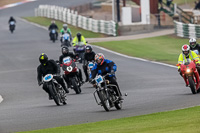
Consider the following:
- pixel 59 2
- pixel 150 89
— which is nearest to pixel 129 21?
pixel 59 2

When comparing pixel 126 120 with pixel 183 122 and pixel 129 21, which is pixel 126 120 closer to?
pixel 183 122

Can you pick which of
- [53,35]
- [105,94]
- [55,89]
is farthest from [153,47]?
[105,94]

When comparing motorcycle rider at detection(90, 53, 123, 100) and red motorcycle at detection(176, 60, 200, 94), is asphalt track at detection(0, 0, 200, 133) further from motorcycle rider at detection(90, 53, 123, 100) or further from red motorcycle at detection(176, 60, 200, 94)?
motorcycle rider at detection(90, 53, 123, 100)

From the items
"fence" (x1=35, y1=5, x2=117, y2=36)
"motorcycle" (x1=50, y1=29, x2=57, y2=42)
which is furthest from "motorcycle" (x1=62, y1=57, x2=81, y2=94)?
"fence" (x1=35, y1=5, x2=117, y2=36)

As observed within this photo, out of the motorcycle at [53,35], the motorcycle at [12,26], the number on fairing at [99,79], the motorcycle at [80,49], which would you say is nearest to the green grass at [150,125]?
the number on fairing at [99,79]

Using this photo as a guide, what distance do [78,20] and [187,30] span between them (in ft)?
46.6

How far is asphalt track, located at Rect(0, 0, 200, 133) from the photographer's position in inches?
579

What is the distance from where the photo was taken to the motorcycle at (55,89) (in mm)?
17594

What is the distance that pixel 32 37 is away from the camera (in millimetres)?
50375

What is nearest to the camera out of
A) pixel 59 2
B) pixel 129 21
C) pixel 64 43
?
pixel 64 43

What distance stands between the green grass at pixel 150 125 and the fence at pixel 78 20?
36.9m

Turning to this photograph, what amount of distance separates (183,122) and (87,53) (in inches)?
503

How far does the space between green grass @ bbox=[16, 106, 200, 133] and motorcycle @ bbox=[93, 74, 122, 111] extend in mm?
1652

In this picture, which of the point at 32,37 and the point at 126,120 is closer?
the point at 126,120
